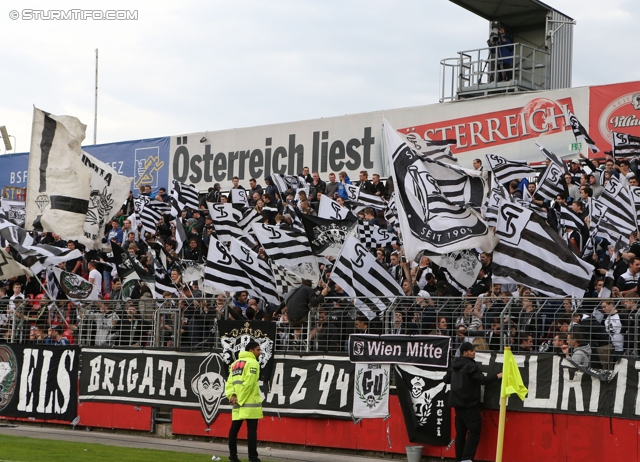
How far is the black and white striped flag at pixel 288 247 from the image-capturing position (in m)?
18.4

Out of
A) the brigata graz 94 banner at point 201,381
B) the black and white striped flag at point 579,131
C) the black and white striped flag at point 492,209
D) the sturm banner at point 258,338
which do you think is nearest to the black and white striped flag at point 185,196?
the brigata graz 94 banner at point 201,381

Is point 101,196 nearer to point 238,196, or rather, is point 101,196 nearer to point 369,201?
point 238,196

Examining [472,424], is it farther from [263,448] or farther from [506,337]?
[263,448]

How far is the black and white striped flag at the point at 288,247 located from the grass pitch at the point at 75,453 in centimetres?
390

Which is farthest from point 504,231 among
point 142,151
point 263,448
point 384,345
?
point 142,151

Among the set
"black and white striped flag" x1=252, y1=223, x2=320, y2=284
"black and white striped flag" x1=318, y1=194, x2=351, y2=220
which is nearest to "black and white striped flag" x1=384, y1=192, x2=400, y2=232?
"black and white striped flag" x1=318, y1=194, x2=351, y2=220

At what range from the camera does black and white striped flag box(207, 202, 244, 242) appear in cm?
2205

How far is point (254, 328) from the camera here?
17641mm

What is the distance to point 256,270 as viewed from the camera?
1833cm

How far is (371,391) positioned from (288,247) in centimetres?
336

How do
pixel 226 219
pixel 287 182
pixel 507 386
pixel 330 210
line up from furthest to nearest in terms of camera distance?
pixel 287 182
pixel 226 219
pixel 330 210
pixel 507 386

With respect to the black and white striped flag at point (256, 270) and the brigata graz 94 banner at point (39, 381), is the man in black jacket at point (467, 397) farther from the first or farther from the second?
the brigata graz 94 banner at point (39, 381)

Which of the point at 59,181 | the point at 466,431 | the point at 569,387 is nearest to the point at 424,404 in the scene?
the point at 466,431

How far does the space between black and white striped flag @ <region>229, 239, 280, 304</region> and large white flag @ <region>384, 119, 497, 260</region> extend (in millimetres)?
3145
